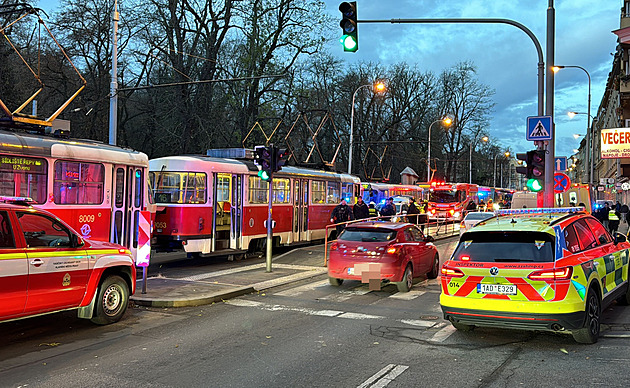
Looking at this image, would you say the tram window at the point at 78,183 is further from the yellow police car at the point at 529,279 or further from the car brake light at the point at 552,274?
the car brake light at the point at 552,274

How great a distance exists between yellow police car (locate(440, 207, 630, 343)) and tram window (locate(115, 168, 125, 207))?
770cm

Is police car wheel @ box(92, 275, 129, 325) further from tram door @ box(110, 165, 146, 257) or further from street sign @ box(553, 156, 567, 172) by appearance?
street sign @ box(553, 156, 567, 172)

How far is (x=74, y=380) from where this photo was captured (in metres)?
6.06

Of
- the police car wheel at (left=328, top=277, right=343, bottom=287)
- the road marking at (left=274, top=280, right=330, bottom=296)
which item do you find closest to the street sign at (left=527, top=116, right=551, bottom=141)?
the police car wheel at (left=328, top=277, right=343, bottom=287)

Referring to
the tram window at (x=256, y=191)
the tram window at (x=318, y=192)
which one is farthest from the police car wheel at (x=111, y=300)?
the tram window at (x=318, y=192)

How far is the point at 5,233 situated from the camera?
727 centimetres

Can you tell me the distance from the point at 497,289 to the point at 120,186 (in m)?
8.52

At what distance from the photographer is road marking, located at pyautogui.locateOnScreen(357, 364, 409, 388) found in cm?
592

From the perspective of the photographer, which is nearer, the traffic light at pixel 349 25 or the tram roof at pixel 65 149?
the tram roof at pixel 65 149

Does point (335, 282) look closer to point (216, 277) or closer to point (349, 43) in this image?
point (216, 277)

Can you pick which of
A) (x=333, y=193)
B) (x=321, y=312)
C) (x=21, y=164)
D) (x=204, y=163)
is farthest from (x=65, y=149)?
(x=333, y=193)

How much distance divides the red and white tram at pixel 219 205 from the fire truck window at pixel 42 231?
7.24 meters

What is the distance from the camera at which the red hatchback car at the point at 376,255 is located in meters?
11.7

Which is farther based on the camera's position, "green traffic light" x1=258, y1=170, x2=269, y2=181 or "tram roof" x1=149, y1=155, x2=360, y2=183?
"tram roof" x1=149, y1=155, x2=360, y2=183
